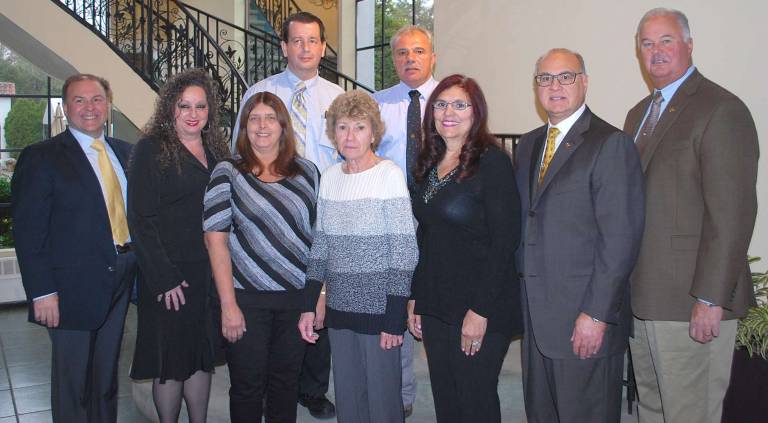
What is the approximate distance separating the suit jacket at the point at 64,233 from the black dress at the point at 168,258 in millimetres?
179

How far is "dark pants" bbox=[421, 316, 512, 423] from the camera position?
2.33 metres

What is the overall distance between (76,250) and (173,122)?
2.26 ft

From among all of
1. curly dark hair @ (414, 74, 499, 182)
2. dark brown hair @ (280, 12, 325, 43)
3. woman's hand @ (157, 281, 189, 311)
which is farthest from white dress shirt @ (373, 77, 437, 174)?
woman's hand @ (157, 281, 189, 311)

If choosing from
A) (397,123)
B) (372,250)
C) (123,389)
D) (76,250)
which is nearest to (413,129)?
(397,123)

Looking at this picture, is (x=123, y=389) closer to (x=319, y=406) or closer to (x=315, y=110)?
(x=319, y=406)

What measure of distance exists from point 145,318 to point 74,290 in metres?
0.32

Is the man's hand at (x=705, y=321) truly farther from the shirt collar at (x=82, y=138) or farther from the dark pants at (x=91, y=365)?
the shirt collar at (x=82, y=138)

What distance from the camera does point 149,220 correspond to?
266 centimetres

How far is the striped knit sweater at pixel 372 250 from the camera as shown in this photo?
241 centimetres

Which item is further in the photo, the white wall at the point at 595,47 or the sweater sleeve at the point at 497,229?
the white wall at the point at 595,47

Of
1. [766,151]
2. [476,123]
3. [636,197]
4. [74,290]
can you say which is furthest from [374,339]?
[766,151]

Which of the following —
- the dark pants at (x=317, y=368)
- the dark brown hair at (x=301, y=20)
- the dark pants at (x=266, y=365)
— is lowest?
the dark pants at (x=317, y=368)

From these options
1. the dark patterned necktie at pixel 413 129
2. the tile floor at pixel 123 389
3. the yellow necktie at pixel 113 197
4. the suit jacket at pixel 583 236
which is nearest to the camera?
the suit jacket at pixel 583 236

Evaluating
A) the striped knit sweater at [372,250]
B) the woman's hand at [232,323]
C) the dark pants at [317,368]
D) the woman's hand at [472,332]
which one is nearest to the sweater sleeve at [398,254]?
the striped knit sweater at [372,250]
